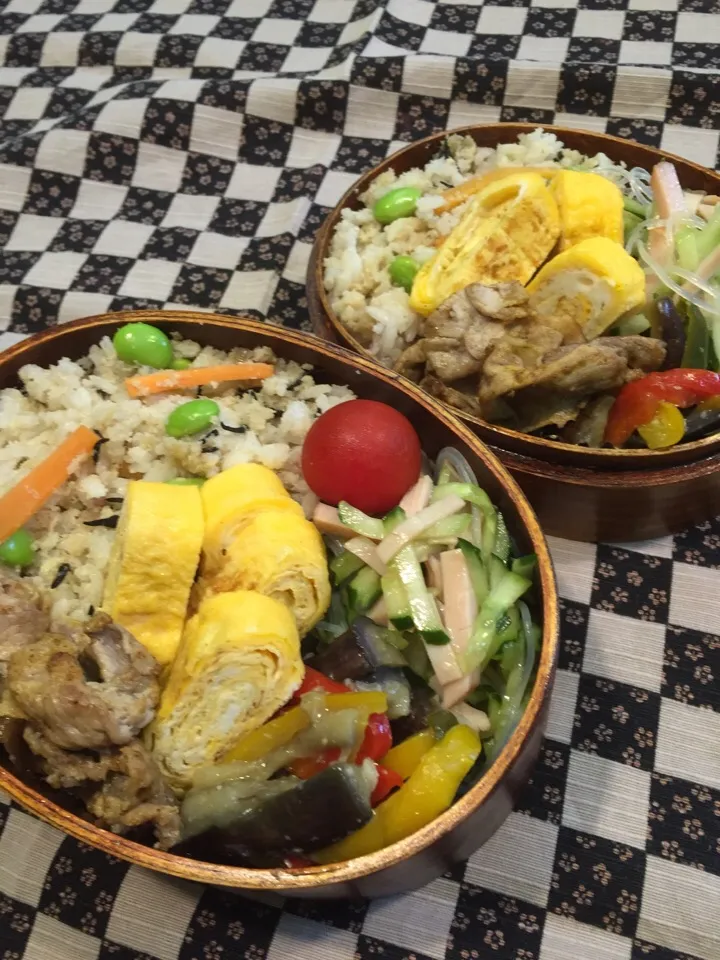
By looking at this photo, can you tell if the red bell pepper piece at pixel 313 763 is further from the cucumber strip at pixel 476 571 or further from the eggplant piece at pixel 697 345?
the eggplant piece at pixel 697 345

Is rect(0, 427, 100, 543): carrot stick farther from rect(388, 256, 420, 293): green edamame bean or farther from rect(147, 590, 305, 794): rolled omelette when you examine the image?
rect(388, 256, 420, 293): green edamame bean

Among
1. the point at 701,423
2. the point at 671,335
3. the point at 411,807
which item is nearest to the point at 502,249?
the point at 671,335

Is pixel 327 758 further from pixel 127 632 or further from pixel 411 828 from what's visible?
pixel 127 632

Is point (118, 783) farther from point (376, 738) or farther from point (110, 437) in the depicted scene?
point (110, 437)

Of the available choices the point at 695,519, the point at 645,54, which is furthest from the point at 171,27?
the point at 695,519

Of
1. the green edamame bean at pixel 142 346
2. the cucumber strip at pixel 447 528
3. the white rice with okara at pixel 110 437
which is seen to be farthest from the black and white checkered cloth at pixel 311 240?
the green edamame bean at pixel 142 346

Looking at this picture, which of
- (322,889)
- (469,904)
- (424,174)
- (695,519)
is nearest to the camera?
(322,889)

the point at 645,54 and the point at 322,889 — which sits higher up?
the point at 645,54
